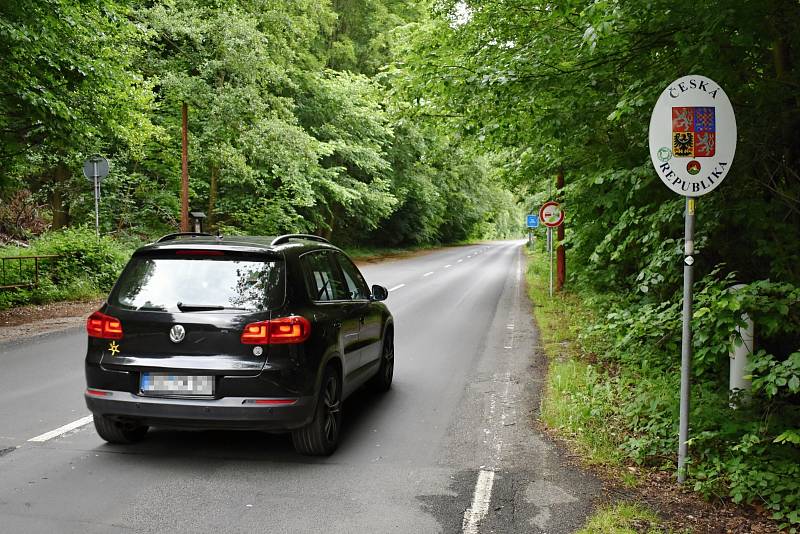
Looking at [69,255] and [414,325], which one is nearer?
[414,325]

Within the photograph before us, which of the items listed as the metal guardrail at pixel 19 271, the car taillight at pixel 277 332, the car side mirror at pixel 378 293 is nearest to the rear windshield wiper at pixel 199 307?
the car taillight at pixel 277 332

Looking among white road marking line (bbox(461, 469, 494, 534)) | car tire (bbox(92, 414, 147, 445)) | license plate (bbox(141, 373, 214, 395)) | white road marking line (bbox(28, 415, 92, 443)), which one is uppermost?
license plate (bbox(141, 373, 214, 395))

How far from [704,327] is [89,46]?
12.4m

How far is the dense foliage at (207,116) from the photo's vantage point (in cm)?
1189

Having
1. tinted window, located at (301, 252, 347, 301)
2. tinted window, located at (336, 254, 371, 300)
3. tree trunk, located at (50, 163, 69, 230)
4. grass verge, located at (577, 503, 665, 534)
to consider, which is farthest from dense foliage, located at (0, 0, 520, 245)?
grass verge, located at (577, 503, 665, 534)

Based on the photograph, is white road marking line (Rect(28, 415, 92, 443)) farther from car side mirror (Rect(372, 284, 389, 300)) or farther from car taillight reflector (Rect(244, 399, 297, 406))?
car side mirror (Rect(372, 284, 389, 300))

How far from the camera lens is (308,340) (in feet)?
16.0

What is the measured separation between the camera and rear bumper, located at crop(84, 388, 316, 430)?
4.63 m

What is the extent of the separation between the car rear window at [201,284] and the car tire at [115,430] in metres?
0.99

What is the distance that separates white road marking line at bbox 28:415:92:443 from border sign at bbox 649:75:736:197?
5.38m

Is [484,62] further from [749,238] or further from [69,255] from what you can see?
[69,255]

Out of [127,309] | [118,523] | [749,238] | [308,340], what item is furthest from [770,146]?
[118,523]

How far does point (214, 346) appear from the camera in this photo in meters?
4.67

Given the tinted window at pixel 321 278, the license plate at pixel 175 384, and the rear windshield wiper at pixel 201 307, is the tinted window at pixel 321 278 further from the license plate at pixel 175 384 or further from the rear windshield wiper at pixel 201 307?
the license plate at pixel 175 384
